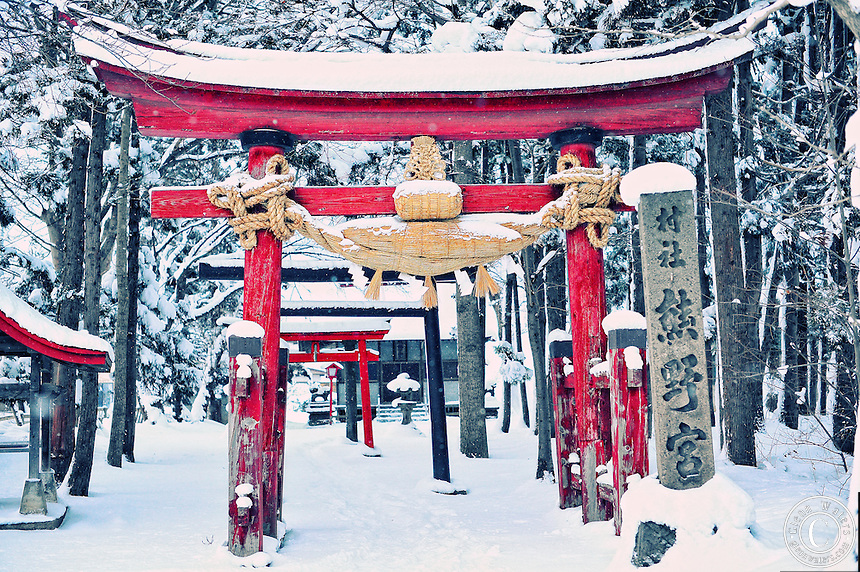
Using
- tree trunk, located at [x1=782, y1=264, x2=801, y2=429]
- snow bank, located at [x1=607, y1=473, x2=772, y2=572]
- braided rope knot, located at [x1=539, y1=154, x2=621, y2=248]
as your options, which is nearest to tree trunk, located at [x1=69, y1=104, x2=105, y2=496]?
braided rope knot, located at [x1=539, y1=154, x2=621, y2=248]

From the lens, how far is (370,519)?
8406 mm

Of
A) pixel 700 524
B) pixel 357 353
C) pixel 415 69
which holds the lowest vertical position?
pixel 700 524

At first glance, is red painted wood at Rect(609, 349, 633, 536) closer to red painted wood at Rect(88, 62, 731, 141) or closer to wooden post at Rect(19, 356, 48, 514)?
red painted wood at Rect(88, 62, 731, 141)

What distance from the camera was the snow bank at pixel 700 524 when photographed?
13.7ft

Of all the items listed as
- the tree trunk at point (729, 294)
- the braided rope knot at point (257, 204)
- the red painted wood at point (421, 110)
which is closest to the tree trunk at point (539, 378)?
the tree trunk at point (729, 294)

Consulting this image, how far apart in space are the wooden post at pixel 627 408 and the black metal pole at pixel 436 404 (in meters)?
4.79

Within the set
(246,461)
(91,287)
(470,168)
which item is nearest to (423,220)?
(246,461)

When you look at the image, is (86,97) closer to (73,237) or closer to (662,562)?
(73,237)

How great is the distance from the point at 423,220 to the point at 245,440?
8.97 ft

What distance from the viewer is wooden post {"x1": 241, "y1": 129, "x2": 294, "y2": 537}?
263 inches

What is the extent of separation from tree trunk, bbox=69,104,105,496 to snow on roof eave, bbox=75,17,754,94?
3.67 metres

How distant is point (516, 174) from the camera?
1285cm

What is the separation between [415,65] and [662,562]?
5.04 m

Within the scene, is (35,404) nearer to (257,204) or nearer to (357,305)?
(257,204)
